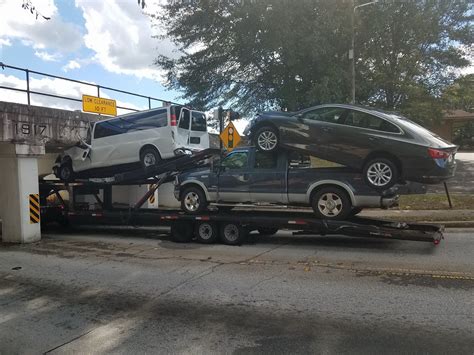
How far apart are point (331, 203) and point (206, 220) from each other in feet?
9.72

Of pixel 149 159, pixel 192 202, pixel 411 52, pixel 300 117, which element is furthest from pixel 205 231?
pixel 411 52

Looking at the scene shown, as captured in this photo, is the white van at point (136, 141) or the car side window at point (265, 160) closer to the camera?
the car side window at point (265, 160)

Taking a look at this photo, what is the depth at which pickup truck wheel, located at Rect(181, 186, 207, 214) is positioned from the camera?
1110 cm

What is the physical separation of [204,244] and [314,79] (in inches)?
648

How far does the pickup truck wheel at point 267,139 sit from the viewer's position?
9969 mm

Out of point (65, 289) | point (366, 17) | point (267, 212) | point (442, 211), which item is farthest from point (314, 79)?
point (65, 289)

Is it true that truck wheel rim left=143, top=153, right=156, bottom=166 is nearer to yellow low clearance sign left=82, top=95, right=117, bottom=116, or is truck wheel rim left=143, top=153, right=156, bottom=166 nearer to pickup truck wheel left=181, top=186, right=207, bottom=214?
pickup truck wheel left=181, top=186, right=207, bottom=214

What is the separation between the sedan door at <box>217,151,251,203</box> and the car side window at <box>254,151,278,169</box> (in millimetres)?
254

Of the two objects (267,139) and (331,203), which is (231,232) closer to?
(267,139)

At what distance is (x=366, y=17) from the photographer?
84.4ft

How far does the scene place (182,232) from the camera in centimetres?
1123

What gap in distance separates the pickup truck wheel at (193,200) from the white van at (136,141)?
1684 mm

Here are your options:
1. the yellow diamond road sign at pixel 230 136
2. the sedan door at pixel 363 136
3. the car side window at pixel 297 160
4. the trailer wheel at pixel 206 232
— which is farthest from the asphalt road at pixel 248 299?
the yellow diamond road sign at pixel 230 136

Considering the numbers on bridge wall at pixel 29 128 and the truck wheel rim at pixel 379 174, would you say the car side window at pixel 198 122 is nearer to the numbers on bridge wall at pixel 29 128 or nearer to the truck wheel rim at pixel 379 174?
the numbers on bridge wall at pixel 29 128
